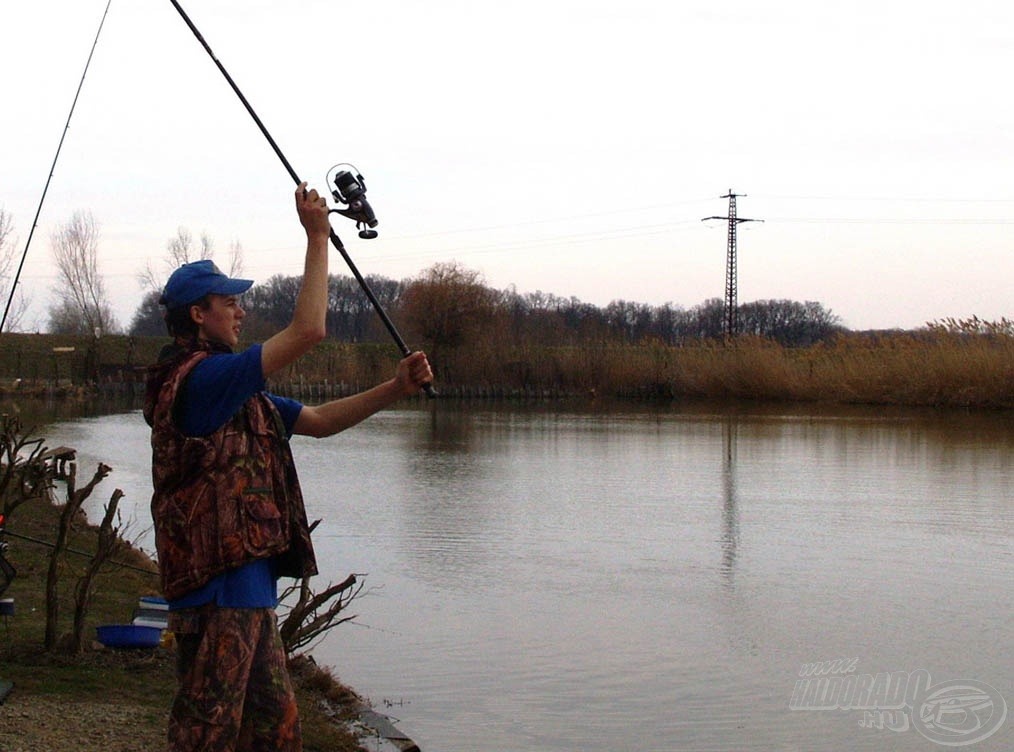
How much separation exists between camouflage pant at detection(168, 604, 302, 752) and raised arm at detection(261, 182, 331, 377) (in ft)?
2.17

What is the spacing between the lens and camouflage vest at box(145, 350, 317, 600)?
318 centimetres

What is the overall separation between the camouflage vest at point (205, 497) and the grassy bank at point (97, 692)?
178cm

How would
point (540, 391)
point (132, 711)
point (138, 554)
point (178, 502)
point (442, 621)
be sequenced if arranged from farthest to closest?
point (540, 391)
point (138, 554)
point (442, 621)
point (132, 711)
point (178, 502)

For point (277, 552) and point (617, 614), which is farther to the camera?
point (617, 614)

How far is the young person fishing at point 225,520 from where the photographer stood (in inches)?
124

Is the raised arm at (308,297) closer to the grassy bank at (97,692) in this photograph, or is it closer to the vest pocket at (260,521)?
the vest pocket at (260,521)

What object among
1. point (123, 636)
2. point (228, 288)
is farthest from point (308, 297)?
point (123, 636)

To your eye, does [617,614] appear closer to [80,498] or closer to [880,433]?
[80,498]

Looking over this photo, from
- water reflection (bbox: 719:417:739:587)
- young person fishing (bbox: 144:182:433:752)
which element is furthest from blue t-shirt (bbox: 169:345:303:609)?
water reflection (bbox: 719:417:739:587)

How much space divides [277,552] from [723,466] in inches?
625

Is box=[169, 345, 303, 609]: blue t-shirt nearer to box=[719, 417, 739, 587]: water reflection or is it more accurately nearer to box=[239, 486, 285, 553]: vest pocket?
box=[239, 486, 285, 553]: vest pocket

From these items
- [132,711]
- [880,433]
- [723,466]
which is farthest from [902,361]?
[132,711]

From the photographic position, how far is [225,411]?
10.2 ft

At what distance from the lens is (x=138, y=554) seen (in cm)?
964
